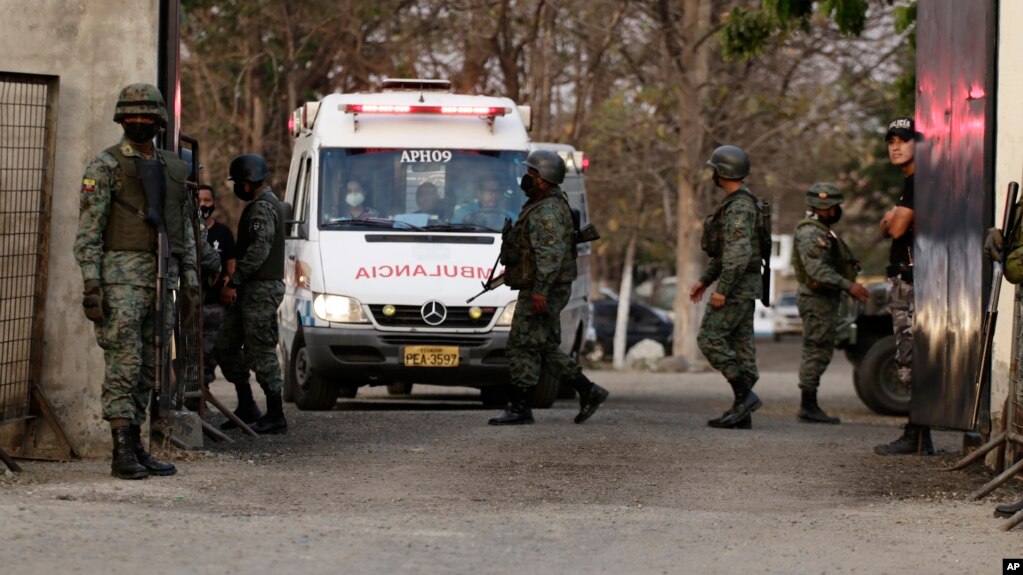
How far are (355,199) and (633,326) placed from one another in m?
22.9

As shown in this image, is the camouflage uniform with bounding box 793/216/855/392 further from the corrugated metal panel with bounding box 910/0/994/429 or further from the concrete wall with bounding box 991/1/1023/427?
the concrete wall with bounding box 991/1/1023/427

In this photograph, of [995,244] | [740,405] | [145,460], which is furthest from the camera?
[740,405]

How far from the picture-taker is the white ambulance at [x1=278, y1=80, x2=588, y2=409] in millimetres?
12656

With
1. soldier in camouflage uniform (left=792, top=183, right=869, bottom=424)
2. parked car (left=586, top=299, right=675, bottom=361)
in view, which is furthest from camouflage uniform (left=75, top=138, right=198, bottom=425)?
parked car (left=586, top=299, right=675, bottom=361)

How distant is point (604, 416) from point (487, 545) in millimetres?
6032

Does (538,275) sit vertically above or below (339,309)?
above

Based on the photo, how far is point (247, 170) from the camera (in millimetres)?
11094

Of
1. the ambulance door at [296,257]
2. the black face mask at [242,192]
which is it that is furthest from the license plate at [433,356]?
the black face mask at [242,192]

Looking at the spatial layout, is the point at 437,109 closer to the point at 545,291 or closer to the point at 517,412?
the point at 545,291

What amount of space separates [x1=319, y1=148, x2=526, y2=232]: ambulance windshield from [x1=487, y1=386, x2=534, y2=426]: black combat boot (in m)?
1.92

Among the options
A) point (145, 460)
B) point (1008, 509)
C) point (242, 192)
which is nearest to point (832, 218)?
point (242, 192)

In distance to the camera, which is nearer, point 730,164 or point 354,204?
point 730,164

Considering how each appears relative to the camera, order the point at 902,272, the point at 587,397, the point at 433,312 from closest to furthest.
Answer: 1. the point at 902,272
2. the point at 587,397
3. the point at 433,312

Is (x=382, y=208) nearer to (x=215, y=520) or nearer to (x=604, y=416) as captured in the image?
(x=604, y=416)
